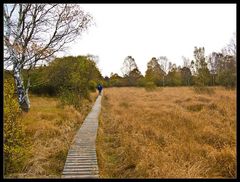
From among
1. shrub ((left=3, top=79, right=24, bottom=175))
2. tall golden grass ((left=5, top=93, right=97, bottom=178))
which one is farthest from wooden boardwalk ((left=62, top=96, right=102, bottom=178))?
shrub ((left=3, top=79, right=24, bottom=175))

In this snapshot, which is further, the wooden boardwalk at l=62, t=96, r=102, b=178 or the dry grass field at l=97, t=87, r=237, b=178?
the dry grass field at l=97, t=87, r=237, b=178

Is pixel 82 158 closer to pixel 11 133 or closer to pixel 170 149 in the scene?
pixel 11 133

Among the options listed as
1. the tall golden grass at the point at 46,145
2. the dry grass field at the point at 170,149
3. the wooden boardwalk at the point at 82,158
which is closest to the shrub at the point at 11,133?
the tall golden grass at the point at 46,145

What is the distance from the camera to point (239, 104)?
662 centimetres

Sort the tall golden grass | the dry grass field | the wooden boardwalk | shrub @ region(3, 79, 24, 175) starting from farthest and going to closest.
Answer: the tall golden grass → the dry grass field → the wooden boardwalk → shrub @ region(3, 79, 24, 175)

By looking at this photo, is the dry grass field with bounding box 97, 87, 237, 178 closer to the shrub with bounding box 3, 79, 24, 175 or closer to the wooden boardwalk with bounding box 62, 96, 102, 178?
the wooden boardwalk with bounding box 62, 96, 102, 178

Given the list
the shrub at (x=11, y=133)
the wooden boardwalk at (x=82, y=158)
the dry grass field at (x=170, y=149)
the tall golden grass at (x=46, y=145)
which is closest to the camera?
the shrub at (x=11, y=133)

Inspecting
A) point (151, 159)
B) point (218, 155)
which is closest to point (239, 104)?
point (218, 155)

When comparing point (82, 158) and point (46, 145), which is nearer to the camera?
point (82, 158)

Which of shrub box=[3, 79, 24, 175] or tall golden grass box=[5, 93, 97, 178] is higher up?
shrub box=[3, 79, 24, 175]

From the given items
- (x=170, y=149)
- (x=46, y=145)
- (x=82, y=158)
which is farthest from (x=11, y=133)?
(x=170, y=149)

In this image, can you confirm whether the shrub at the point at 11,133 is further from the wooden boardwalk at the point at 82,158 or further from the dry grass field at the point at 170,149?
the dry grass field at the point at 170,149

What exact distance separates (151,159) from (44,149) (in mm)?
3298

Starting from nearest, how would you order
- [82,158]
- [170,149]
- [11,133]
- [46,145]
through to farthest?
[11,133] → [82,158] → [170,149] → [46,145]
